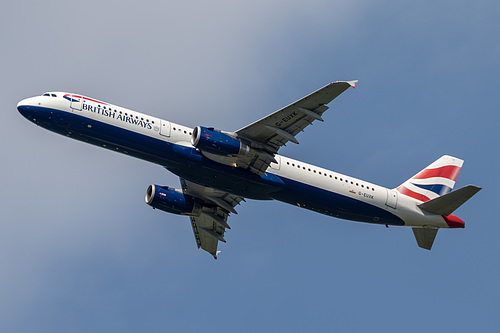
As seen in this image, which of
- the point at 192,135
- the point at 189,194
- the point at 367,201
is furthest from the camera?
the point at 189,194

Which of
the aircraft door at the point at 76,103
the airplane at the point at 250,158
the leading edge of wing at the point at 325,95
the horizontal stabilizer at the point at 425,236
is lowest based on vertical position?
the horizontal stabilizer at the point at 425,236

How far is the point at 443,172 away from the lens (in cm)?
6306

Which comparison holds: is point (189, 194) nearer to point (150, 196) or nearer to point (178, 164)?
point (150, 196)

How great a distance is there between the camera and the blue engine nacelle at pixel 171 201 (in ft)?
194

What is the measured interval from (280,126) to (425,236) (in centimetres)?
1815

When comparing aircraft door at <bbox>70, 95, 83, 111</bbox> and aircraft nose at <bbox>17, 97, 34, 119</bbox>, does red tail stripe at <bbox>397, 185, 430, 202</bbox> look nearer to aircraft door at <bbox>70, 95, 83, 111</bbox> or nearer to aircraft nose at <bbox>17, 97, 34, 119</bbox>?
aircraft door at <bbox>70, 95, 83, 111</bbox>

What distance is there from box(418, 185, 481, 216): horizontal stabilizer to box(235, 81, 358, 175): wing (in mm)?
14138

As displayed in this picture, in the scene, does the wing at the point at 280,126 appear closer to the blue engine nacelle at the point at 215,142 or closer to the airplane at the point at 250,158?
the airplane at the point at 250,158

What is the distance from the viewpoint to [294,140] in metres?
51.3

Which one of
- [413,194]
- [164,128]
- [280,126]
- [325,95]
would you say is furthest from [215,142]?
[413,194]

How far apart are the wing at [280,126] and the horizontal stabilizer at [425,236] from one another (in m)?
16.1

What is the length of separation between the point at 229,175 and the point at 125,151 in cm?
799

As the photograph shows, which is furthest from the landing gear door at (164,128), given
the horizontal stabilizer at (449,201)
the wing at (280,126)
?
the horizontal stabilizer at (449,201)

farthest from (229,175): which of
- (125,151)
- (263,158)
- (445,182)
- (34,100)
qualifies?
(445,182)
